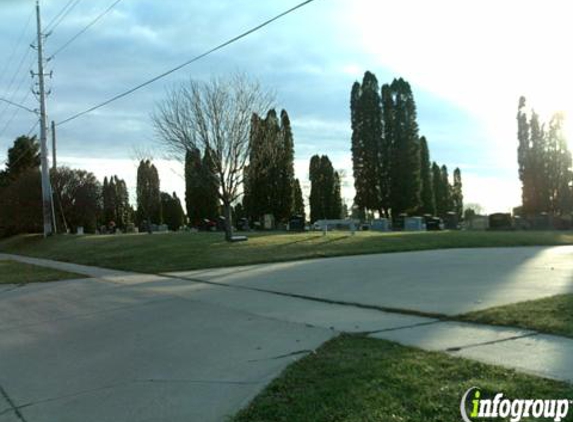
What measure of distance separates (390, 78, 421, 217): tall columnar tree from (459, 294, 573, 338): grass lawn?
44.7 meters

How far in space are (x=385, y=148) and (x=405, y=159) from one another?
6.99 feet

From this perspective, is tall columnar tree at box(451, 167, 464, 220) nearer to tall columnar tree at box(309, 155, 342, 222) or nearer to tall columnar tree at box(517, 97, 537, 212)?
tall columnar tree at box(309, 155, 342, 222)

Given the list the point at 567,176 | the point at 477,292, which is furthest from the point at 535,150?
the point at 477,292

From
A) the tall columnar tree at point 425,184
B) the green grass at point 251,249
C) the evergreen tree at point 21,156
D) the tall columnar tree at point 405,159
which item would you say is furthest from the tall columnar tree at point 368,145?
the evergreen tree at point 21,156

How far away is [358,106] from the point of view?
2188 inches

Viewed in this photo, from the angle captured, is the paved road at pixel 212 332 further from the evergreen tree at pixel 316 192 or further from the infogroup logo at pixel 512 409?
the evergreen tree at pixel 316 192

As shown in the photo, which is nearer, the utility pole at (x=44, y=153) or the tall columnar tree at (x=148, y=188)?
the utility pole at (x=44, y=153)

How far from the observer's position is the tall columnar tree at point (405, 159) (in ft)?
175

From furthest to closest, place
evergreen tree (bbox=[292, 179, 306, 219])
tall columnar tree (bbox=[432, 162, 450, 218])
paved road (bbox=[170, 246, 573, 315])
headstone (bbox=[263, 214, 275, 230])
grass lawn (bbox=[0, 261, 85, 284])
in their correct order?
tall columnar tree (bbox=[432, 162, 450, 218]) → evergreen tree (bbox=[292, 179, 306, 219]) → headstone (bbox=[263, 214, 275, 230]) → grass lawn (bbox=[0, 261, 85, 284]) → paved road (bbox=[170, 246, 573, 315])

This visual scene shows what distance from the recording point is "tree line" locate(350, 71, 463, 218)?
53.5 m

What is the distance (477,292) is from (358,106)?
152ft

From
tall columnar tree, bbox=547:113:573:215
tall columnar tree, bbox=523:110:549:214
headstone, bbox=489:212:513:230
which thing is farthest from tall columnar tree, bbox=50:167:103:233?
tall columnar tree, bbox=547:113:573:215

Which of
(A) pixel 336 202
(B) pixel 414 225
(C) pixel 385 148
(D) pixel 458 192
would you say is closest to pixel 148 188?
(A) pixel 336 202

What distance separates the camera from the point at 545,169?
53688 mm
